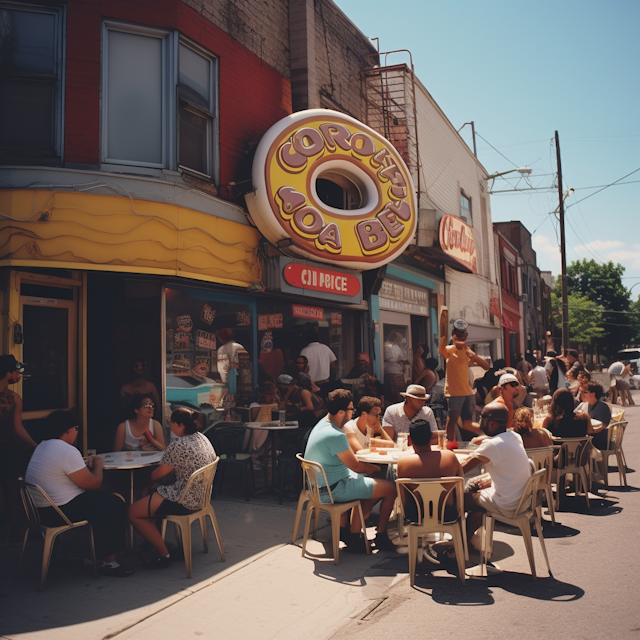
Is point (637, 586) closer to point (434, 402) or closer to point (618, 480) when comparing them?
point (618, 480)

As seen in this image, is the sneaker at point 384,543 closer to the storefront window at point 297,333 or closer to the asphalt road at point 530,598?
the asphalt road at point 530,598

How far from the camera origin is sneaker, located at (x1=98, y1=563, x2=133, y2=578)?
5156 mm

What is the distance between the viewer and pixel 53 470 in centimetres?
504

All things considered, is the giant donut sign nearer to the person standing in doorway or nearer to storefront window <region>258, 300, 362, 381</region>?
storefront window <region>258, 300, 362, 381</region>

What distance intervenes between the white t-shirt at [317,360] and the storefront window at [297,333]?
1.02 feet

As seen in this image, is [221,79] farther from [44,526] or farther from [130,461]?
[44,526]

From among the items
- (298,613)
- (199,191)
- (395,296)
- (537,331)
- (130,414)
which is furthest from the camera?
(537,331)

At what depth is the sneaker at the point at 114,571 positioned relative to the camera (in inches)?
203

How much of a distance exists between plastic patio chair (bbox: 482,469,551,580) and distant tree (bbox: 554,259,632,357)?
5860 cm

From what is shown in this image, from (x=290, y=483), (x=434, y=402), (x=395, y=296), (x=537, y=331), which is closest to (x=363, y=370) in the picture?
(x=434, y=402)

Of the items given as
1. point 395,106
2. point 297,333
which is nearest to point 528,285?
point 395,106

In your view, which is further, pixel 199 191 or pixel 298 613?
pixel 199 191

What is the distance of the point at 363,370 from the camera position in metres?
12.9

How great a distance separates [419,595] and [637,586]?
1655 millimetres
